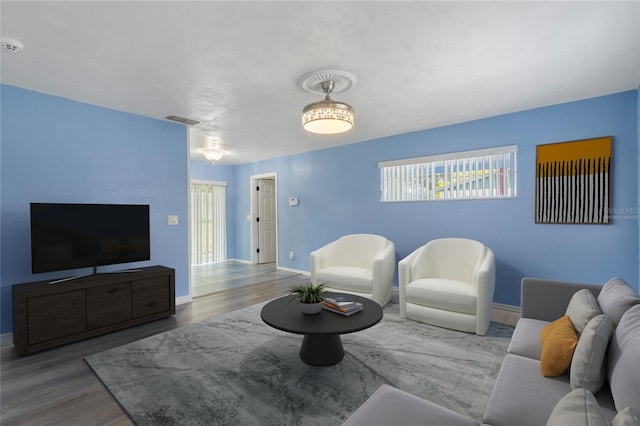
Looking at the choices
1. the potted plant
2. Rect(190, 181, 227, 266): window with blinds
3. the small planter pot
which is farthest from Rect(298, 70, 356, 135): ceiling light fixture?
Rect(190, 181, 227, 266): window with blinds

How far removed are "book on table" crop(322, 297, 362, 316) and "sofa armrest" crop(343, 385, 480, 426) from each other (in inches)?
47.3

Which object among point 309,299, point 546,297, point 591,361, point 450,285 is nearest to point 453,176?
point 450,285

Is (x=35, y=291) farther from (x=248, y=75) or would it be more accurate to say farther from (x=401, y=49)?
(x=401, y=49)

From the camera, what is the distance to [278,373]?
2.36m

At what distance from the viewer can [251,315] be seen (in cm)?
369

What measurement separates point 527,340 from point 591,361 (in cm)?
61

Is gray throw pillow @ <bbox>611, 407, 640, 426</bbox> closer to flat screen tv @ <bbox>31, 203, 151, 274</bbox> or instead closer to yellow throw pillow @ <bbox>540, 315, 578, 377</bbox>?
yellow throw pillow @ <bbox>540, 315, 578, 377</bbox>

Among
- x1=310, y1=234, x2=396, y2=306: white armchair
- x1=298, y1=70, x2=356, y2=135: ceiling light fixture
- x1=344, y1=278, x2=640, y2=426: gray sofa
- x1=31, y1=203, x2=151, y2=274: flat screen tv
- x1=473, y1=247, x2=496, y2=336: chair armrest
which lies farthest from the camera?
x1=310, y1=234, x2=396, y2=306: white armchair

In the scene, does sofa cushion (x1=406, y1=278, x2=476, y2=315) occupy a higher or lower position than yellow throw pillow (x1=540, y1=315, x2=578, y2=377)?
lower

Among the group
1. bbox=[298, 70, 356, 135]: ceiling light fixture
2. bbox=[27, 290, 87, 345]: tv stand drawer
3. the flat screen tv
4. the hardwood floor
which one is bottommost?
the hardwood floor

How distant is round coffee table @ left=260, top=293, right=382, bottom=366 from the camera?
227 cm

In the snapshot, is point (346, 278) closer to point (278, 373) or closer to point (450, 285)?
point (450, 285)

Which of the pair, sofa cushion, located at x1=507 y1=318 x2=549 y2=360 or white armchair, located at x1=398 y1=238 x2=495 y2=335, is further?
white armchair, located at x1=398 y1=238 x2=495 y2=335

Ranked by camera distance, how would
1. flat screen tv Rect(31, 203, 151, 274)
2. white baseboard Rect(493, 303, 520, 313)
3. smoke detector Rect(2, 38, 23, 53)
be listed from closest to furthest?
smoke detector Rect(2, 38, 23, 53) < flat screen tv Rect(31, 203, 151, 274) < white baseboard Rect(493, 303, 520, 313)
